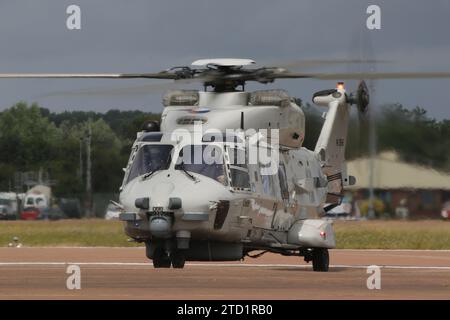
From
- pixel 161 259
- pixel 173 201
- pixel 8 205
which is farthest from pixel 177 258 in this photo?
pixel 8 205

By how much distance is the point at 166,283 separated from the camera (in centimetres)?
2175

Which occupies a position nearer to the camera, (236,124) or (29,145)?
(236,124)

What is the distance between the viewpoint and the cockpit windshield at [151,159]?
26875 millimetres

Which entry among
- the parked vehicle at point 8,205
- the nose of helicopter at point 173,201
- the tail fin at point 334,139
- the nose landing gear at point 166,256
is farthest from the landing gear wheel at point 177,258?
the parked vehicle at point 8,205

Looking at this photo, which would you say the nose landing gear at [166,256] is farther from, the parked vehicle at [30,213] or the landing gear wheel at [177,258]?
the parked vehicle at [30,213]

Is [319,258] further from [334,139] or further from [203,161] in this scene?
[203,161]

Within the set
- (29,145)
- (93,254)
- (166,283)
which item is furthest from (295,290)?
(29,145)

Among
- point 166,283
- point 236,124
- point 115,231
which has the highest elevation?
point 236,124

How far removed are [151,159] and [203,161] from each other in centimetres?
94

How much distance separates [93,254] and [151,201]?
14.4 m

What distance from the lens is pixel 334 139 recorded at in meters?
33.5

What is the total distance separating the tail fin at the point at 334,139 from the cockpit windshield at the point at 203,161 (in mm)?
5955
